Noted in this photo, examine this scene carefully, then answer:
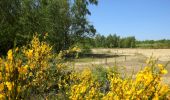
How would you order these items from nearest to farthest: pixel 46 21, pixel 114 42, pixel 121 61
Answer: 1. pixel 121 61
2. pixel 46 21
3. pixel 114 42

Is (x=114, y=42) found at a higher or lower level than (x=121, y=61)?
higher

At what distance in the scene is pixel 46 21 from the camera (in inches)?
1726

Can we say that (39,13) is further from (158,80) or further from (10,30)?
(158,80)

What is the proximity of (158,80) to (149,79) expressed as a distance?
0.13 m

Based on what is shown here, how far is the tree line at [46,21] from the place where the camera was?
126ft

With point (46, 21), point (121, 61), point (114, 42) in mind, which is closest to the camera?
point (121, 61)

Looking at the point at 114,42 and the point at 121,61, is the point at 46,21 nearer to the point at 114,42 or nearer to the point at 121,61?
the point at 121,61

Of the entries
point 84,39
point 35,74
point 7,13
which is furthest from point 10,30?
point 35,74

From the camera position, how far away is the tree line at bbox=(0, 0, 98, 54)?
38500 millimetres

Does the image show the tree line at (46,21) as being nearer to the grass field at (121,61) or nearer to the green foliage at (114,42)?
the grass field at (121,61)

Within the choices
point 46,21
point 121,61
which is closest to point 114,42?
point 46,21

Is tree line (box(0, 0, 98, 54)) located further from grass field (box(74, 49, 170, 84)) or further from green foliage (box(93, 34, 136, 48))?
green foliage (box(93, 34, 136, 48))

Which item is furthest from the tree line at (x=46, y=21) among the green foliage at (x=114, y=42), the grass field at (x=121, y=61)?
the green foliage at (x=114, y=42)

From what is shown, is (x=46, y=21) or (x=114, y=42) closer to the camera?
(x=46, y=21)
